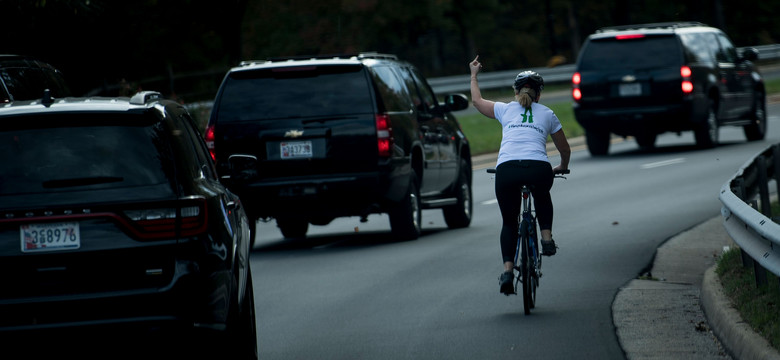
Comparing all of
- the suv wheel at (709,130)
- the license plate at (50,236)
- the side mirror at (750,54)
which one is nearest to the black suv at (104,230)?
the license plate at (50,236)

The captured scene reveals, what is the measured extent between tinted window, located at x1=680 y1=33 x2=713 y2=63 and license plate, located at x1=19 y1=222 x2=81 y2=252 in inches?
753

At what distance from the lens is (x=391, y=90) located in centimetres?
1503

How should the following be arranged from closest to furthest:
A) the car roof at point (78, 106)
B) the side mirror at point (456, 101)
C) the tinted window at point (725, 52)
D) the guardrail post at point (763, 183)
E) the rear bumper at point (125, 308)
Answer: the rear bumper at point (125, 308) → the car roof at point (78, 106) → the guardrail post at point (763, 183) → the side mirror at point (456, 101) → the tinted window at point (725, 52)

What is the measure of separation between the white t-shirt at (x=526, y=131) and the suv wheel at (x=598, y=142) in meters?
15.9

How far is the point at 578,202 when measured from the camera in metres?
18.9

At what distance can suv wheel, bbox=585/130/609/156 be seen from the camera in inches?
1025

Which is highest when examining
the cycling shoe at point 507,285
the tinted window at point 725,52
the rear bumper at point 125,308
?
the rear bumper at point 125,308

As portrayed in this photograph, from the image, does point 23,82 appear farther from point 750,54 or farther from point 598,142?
point 750,54

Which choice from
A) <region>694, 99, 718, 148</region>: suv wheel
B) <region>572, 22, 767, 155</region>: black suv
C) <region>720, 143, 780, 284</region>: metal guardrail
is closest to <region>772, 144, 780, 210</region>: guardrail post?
<region>720, 143, 780, 284</region>: metal guardrail

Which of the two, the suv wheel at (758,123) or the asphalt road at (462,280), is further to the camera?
the suv wheel at (758,123)

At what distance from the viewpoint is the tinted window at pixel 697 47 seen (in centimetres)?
2472

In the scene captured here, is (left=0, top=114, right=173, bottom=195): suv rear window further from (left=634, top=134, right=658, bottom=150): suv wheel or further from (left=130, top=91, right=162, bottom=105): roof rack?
(left=634, top=134, right=658, bottom=150): suv wheel

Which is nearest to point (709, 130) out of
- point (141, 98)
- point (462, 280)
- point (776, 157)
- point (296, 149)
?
point (776, 157)

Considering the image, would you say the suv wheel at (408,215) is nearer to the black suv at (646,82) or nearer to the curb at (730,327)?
the curb at (730,327)
